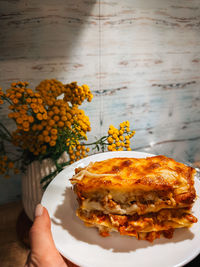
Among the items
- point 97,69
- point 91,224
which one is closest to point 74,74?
point 97,69

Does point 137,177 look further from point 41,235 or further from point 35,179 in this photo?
point 35,179

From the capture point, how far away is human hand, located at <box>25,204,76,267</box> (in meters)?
0.52

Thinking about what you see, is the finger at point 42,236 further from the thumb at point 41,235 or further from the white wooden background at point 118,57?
the white wooden background at point 118,57

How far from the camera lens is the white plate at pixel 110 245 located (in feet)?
1.57

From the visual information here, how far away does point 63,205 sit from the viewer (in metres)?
0.61

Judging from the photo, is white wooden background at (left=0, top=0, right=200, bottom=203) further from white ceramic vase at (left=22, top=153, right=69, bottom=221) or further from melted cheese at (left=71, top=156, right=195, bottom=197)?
melted cheese at (left=71, top=156, right=195, bottom=197)

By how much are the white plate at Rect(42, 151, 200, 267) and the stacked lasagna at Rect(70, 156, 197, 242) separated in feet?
0.07

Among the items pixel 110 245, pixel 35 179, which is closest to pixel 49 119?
pixel 35 179

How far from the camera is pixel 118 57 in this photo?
3.62ft

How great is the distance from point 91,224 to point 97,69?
0.76m

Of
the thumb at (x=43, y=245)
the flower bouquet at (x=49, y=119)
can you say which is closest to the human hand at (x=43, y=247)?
the thumb at (x=43, y=245)

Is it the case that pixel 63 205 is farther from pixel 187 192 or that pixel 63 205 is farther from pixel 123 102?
pixel 123 102

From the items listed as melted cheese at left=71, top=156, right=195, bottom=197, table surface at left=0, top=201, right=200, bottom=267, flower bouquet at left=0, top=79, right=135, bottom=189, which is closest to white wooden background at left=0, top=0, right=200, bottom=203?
table surface at left=0, top=201, right=200, bottom=267

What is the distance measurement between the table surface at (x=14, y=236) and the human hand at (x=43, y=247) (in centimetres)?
42
